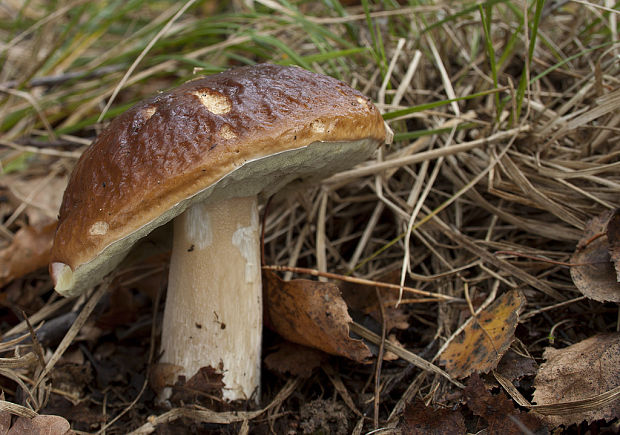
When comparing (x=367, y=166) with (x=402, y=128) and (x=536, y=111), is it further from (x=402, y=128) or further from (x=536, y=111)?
(x=536, y=111)

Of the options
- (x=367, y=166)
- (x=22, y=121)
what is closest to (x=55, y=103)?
(x=22, y=121)

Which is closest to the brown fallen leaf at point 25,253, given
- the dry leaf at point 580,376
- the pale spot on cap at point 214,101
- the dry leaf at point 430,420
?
the pale spot on cap at point 214,101

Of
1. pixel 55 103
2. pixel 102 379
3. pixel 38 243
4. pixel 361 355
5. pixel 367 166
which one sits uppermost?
pixel 55 103

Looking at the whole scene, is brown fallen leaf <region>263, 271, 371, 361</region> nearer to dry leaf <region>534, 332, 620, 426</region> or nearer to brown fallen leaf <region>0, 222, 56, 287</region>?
dry leaf <region>534, 332, 620, 426</region>

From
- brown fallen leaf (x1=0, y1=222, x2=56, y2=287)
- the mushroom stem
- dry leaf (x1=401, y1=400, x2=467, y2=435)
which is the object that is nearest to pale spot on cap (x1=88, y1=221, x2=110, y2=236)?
the mushroom stem

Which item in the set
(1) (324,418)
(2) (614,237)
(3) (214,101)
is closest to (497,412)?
(1) (324,418)

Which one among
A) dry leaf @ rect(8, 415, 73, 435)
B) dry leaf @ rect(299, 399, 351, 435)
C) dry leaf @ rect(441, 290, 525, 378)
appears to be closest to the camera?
dry leaf @ rect(8, 415, 73, 435)
